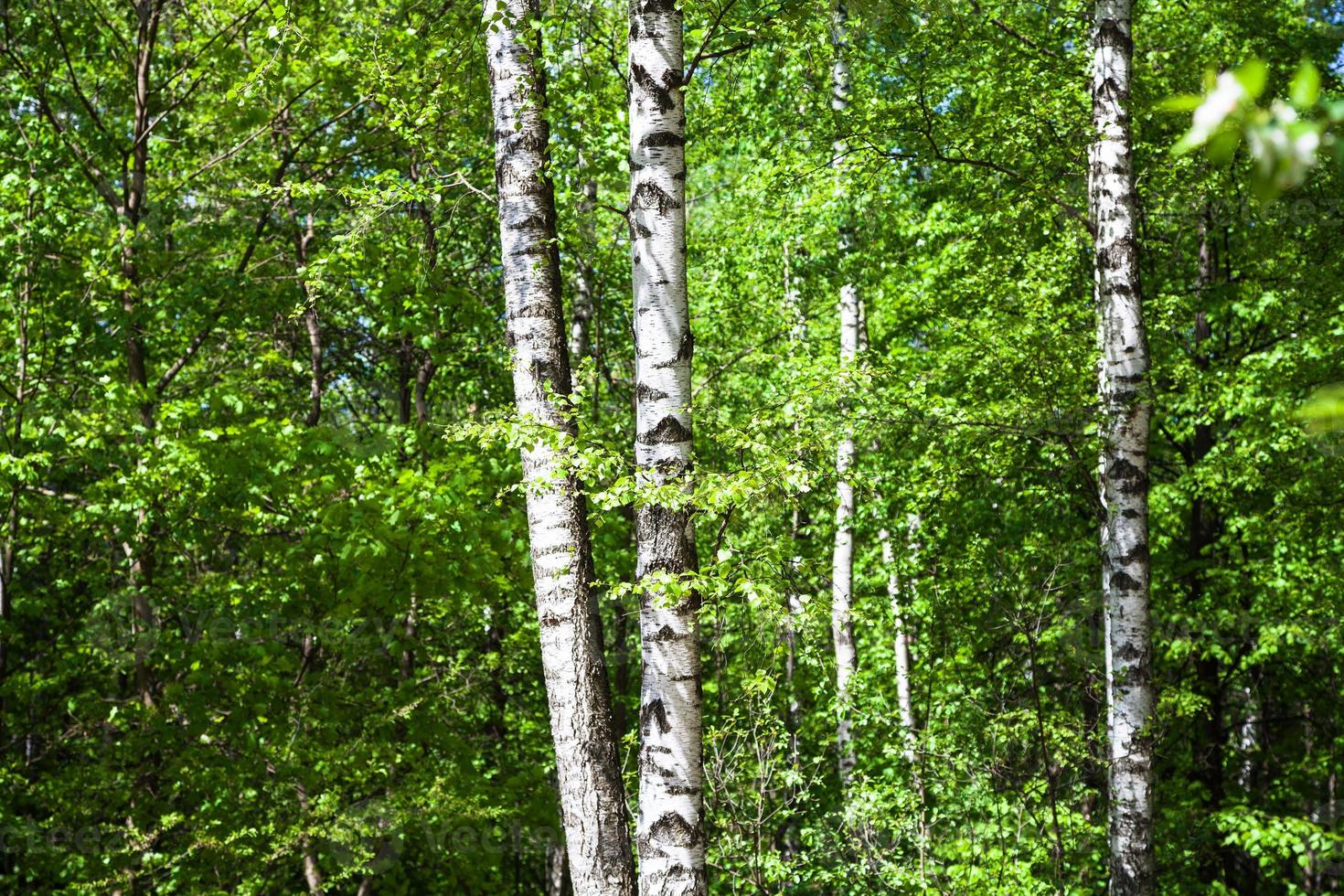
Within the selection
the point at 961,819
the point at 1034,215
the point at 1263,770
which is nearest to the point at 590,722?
the point at 961,819

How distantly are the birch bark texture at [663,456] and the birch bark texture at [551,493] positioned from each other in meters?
0.38

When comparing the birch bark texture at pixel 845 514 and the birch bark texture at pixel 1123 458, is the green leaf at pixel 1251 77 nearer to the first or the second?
the birch bark texture at pixel 1123 458

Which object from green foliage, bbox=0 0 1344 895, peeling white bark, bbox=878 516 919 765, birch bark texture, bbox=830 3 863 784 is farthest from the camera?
peeling white bark, bbox=878 516 919 765

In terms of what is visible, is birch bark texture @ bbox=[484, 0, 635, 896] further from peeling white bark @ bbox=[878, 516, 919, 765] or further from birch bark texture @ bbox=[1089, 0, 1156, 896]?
peeling white bark @ bbox=[878, 516, 919, 765]

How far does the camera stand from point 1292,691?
11.4 meters

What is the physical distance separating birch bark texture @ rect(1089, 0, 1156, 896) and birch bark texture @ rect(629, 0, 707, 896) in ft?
9.12

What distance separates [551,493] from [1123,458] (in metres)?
3.08

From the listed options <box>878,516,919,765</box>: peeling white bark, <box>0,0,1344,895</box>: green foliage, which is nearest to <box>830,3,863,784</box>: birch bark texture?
<box>0,0,1344,895</box>: green foliage

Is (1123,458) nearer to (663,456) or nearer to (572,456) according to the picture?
(663,456)

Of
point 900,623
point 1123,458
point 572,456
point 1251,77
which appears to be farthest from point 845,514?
point 1251,77

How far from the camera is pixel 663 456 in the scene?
3684 mm

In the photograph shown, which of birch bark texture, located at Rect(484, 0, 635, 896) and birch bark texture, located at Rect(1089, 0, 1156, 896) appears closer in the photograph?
birch bark texture, located at Rect(484, 0, 635, 896)

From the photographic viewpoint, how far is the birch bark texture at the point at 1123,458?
5410 millimetres

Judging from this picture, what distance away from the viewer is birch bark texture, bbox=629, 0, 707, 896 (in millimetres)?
3590
